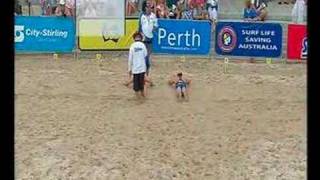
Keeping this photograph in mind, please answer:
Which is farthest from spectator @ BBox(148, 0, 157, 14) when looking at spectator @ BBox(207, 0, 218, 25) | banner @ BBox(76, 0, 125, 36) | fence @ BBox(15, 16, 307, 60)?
fence @ BBox(15, 16, 307, 60)

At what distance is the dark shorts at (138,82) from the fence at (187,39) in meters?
4.64

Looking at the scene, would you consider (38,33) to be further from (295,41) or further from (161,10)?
(295,41)

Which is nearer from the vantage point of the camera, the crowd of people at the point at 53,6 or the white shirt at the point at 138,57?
the white shirt at the point at 138,57

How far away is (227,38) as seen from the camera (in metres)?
15.6

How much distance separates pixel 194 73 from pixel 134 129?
487 centimetres

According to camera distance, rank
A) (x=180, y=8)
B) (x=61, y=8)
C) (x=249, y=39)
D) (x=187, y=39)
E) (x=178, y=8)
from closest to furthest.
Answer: (x=249, y=39) → (x=187, y=39) → (x=61, y=8) → (x=178, y=8) → (x=180, y=8)

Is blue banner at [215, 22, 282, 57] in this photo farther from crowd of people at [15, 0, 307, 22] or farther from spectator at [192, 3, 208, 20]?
spectator at [192, 3, 208, 20]

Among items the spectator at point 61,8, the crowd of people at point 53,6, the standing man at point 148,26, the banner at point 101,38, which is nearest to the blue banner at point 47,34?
the banner at point 101,38

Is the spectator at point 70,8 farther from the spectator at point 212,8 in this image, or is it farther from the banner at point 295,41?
the banner at point 295,41

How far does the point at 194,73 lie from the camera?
14.2m

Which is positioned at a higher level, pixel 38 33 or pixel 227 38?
pixel 38 33

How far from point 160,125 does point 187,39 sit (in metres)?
6.29

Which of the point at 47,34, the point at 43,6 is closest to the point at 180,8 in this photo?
the point at 43,6

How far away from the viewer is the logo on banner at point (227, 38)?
15.5m
